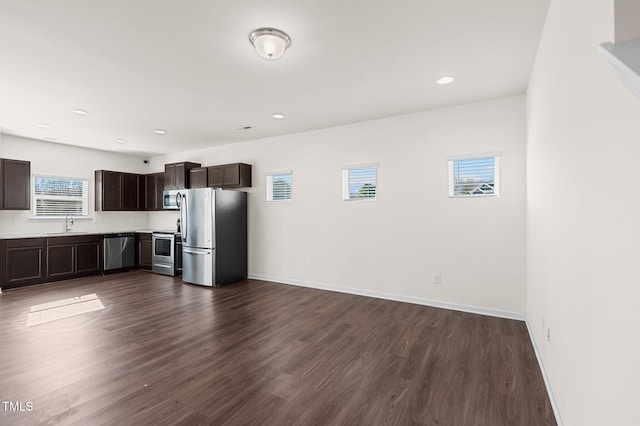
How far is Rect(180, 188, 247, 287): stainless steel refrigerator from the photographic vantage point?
5.42 metres

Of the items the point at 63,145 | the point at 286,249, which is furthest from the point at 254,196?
the point at 63,145

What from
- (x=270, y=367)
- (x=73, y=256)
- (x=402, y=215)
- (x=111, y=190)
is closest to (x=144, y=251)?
(x=73, y=256)

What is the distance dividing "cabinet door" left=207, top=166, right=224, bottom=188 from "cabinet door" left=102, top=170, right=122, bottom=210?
2.56 meters

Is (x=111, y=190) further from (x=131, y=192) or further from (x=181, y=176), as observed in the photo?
(x=181, y=176)

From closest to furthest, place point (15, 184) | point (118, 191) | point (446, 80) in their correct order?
point (446, 80) < point (15, 184) < point (118, 191)

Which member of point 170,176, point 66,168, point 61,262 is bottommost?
point 61,262

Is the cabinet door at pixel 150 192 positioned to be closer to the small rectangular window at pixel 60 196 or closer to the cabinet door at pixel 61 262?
the small rectangular window at pixel 60 196

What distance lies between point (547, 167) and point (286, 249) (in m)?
4.25

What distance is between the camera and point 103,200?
22.2 feet

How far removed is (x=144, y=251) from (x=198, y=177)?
7.70ft

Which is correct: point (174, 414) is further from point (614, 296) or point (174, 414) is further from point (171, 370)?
point (614, 296)

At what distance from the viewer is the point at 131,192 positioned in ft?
24.1

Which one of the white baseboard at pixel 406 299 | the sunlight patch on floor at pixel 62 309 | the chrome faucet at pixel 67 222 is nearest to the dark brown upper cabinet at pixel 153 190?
the chrome faucet at pixel 67 222

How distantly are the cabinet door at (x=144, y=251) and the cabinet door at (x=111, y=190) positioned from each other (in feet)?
3.07
